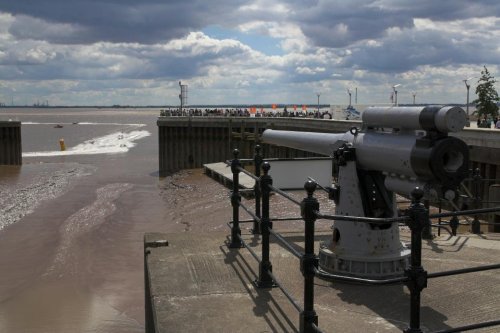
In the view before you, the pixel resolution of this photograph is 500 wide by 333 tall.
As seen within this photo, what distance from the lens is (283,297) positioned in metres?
5.32

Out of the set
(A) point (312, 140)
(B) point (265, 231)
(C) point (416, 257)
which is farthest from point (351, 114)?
(C) point (416, 257)

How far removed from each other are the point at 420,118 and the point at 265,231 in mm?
1719

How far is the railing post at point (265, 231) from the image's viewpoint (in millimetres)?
5410

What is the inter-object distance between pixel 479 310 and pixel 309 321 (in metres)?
1.77

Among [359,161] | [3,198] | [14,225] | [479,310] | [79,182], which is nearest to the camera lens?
[479,310]

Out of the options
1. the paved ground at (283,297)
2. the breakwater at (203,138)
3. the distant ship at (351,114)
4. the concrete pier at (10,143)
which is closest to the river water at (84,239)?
the breakwater at (203,138)

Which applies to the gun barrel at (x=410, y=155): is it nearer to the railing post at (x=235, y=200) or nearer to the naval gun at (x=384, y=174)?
the naval gun at (x=384, y=174)

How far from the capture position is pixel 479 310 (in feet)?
16.2

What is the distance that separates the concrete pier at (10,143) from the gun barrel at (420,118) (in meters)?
42.6

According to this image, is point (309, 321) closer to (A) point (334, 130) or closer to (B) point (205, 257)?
(B) point (205, 257)

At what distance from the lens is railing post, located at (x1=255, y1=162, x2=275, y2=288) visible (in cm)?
541

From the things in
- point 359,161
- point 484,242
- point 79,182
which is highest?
point 359,161

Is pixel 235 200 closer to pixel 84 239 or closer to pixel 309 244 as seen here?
pixel 309 244

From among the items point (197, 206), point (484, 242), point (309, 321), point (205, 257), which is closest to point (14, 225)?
point (197, 206)
